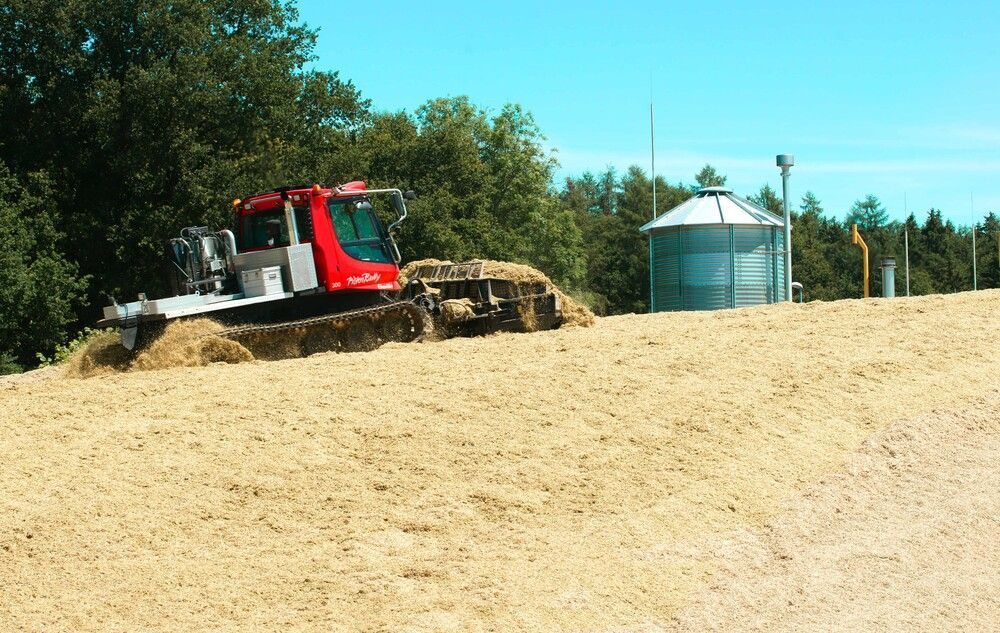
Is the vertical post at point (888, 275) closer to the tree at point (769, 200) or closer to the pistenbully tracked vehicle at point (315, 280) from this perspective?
the pistenbully tracked vehicle at point (315, 280)

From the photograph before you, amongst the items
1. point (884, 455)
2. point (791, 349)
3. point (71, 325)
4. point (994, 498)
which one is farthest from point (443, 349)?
point (71, 325)

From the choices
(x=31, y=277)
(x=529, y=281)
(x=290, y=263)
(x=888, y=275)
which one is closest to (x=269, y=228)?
(x=290, y=263)

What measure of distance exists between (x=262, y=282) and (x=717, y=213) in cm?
1612

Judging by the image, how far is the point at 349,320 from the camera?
53.0ft

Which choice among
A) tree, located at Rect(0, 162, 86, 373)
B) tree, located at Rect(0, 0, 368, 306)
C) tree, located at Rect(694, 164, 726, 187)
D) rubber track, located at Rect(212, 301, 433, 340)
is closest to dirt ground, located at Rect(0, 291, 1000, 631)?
rubber track, located at Rect(212, 301, 433, 340)

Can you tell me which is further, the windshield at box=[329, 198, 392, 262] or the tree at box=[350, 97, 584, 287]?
the tree at box=[350, 97, 584, 287]

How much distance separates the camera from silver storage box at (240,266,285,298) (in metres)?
15.6

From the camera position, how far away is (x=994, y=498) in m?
9.38

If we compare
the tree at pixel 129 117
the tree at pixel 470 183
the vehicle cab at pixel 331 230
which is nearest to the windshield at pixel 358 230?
the vehicle cab at pixel 331 230

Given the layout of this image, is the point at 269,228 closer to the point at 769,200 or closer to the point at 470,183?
the point at 470,183

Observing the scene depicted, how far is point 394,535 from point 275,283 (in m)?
8.66

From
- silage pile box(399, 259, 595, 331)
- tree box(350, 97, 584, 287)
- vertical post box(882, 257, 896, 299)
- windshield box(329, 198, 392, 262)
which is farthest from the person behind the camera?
tree box(350, 97, 584, 287)

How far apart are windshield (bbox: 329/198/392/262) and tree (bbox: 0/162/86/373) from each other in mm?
14234

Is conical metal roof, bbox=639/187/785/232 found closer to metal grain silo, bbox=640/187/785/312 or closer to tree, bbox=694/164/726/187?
metal grain silo, bbox=640/187/785/312
